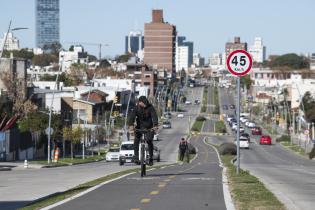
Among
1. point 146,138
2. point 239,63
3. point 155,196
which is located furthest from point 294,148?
point 155,196

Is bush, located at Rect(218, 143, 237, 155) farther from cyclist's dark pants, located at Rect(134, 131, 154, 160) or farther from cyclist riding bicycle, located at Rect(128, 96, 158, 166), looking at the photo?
cyclist riding bicycle, located at Rect(128, 96, 158, 166)

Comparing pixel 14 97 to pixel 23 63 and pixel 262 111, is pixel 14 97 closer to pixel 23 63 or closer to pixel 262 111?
pixel 23 63

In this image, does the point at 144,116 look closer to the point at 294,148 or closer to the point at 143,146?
the point at 143,146

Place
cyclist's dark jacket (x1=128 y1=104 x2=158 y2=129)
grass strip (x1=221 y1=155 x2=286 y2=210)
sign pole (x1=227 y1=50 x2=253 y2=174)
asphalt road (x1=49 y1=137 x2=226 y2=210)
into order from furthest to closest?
1. sign pole (x1=227 y1=50 x2=253 y2=174)
2. cyclist's dark jacket (x1=128 y1=104 x2=158 y2=129)
3. asphalt road (x1=49 y1=137 x2=226 y2=210)
4. grass strip (x1=221 y1=155 x2=286 y2=210)

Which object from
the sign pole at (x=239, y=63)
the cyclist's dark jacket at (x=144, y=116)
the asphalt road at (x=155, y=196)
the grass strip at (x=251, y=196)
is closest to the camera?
the grass strip at (x=251, y=196)

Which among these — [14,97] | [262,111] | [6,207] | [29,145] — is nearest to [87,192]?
[6,207]

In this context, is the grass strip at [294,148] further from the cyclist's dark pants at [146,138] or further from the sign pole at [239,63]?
the cyclist's dark pants at [146,138]

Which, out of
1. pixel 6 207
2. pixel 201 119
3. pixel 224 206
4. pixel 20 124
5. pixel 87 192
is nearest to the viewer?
pixel 224 206

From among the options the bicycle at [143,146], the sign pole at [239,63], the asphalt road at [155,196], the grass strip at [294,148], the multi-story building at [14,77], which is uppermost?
the multi-story building at [14,77]

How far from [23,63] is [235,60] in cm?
7207

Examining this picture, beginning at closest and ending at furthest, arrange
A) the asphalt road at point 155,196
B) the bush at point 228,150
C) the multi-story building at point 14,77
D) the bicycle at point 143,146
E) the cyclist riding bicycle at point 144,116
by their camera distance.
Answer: the asphalt road at point 155,196 → the cyclist riding bicycle at point 144,116 → the bicycle at point 143,146 → the bush at point 228,150 → the multi-story building at point 14,77

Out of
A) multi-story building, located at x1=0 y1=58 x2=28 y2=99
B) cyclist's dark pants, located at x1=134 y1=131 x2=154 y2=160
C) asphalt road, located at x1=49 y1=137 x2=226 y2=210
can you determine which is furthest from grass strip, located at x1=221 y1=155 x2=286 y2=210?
multi-story building, located at x1=0 y1=58 x2=28 y2=99

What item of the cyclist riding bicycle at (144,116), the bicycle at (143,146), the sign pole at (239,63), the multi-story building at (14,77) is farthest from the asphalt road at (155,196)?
the multi-story building at (14,77)

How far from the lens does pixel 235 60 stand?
22.8 metres
